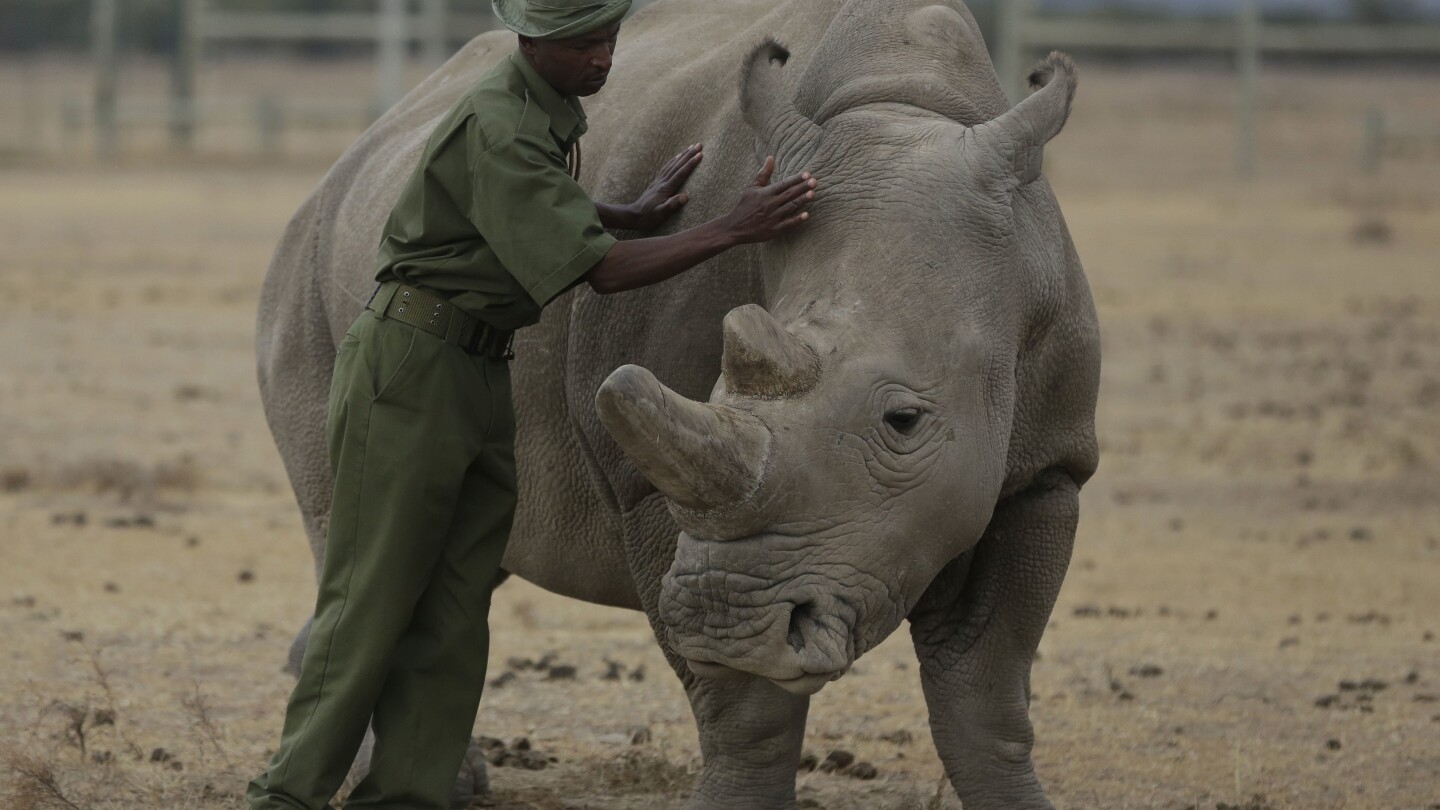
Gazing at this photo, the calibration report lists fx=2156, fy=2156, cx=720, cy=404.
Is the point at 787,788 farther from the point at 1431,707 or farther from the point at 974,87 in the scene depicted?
the point at 1431,707

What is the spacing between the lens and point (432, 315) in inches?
191

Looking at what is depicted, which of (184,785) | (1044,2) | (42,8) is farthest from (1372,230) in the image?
(42,8)

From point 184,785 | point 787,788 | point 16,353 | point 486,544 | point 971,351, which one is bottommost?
point 16,353

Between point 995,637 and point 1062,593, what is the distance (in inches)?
171

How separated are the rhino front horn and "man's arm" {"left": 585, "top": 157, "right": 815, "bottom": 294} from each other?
18.5 inches

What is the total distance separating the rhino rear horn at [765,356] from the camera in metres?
4.21

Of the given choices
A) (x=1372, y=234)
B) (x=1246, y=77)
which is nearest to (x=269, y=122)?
(x=1246, y=77)

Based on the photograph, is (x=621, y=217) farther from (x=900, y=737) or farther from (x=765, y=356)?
(x=900, y=737)

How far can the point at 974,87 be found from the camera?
497 centimetres

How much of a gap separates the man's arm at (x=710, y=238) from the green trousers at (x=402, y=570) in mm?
511

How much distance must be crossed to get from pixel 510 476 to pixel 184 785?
1.78m

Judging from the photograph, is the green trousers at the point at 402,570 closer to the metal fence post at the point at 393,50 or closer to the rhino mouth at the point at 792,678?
the rhino mouth at the point at 792,678

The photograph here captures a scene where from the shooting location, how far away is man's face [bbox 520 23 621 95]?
15.4 feet

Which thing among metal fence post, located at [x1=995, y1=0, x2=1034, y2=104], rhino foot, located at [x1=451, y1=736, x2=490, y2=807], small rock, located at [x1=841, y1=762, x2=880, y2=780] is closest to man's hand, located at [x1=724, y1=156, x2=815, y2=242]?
rhino foot, located at [x1=451, y1=736, x2=490, y2=807]
